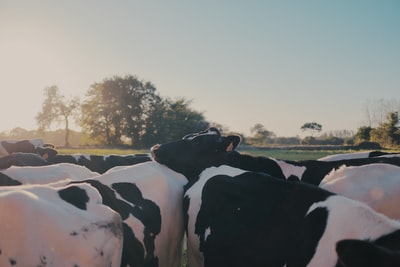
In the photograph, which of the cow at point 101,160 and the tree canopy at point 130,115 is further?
the tree canopy at point 130,115

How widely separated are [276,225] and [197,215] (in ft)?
4.17

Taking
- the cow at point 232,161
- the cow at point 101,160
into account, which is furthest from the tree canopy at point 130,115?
the cow at point 232,161

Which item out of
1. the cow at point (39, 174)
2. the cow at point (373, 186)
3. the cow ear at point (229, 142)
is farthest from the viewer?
the cow ear at point (229, 142)

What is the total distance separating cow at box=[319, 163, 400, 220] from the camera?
4.27 m

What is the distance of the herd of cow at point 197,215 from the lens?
2.54 metres

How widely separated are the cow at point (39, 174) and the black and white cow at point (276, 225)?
1619mm

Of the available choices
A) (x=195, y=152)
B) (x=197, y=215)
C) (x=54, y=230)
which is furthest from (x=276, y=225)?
(x=195, y=152)

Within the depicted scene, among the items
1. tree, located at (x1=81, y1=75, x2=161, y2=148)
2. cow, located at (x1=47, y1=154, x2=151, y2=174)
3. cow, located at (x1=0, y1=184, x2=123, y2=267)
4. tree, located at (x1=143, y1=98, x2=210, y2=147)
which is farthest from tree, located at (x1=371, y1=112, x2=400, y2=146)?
cow, located at (x1=0, y1=184, x2=123, y2=267)

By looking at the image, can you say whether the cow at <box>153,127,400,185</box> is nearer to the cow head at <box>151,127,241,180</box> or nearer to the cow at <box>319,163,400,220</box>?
the cow head at <box>151,127,241,180</box>

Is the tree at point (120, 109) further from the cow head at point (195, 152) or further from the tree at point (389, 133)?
the cow head at point (195, 152)

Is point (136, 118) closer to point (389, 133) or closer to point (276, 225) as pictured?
point (389, 133)

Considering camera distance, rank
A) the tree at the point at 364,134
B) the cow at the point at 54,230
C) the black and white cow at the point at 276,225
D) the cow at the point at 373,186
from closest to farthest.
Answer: the cow at the point at 54,230, the black and white cow at the point at 276,225, the cow at the point at 373,186, the tree at the point at 364,134

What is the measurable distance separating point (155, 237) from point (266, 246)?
1263mm

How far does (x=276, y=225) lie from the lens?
11.4ft
